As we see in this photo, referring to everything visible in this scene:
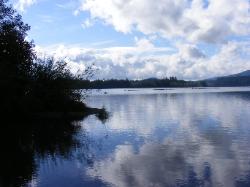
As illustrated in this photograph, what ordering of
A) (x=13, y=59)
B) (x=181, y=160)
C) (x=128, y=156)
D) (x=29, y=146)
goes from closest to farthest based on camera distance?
1. (x=181, y=160)
2. (x=128, y=156)
3. (x=29, y=146)
4. (x=13, y=59)

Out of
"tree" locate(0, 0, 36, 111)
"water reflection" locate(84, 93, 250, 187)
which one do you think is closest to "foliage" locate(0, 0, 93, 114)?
"tree" locate(0, 0, 36, 111)

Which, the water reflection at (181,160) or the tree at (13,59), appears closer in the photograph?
the water reflection at (181,160)

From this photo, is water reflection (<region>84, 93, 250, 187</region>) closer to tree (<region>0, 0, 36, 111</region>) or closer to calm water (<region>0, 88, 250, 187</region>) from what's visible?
calm water (<region>0, 88, 250, 187</region>)

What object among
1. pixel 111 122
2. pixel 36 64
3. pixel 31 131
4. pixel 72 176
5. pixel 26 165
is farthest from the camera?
pixel 36 64

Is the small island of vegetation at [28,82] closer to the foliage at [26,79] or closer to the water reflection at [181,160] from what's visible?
the foliage at [26,79]

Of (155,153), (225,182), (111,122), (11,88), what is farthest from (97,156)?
(11,88)

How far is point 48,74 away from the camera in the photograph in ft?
189

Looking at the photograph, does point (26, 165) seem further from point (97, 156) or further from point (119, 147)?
point (119, 147)

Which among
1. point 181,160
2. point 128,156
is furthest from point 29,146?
point 181,160

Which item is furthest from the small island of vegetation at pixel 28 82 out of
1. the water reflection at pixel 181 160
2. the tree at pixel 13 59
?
the water reflection at pixel 181 160

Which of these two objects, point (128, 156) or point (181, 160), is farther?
point (128, 156)

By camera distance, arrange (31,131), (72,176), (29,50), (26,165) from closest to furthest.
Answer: (72,176) < (26,165) < (31,131) < (29,50)

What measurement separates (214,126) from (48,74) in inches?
989

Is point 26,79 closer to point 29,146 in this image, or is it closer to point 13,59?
point 13,59
